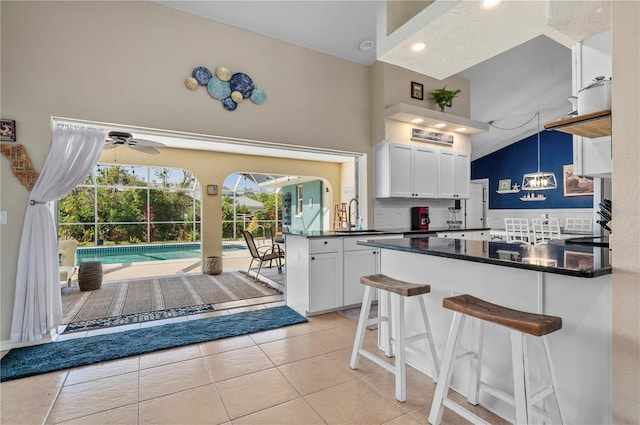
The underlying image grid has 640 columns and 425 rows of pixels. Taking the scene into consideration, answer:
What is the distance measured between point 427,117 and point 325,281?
287 centimetres

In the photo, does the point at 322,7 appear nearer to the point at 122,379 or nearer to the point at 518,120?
the point at 122,379

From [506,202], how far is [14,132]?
33.0 ft

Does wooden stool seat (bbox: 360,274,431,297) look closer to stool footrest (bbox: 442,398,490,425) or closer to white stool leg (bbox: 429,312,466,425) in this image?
white stool leg (bbox: 429,312,466,425)

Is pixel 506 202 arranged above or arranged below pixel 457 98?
below

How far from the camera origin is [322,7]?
12.4 feet

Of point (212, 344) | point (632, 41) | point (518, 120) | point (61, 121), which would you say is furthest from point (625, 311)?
point (518, 120)

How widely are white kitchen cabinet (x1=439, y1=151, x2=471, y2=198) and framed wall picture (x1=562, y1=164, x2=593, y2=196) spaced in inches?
150

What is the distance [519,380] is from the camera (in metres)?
1.32

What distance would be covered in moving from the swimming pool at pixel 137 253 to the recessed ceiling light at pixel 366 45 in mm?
7292

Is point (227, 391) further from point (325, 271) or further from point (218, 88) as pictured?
point (218, 88)

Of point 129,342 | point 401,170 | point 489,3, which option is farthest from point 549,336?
point 401,170

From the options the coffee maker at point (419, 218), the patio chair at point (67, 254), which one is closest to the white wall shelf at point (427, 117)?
the coffee maker at point (419, 218)

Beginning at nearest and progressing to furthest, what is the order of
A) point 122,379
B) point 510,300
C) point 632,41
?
1. point 632,41
2. point 510,300
3. point 122,379

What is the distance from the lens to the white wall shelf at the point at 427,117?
447 cm
